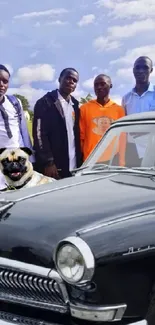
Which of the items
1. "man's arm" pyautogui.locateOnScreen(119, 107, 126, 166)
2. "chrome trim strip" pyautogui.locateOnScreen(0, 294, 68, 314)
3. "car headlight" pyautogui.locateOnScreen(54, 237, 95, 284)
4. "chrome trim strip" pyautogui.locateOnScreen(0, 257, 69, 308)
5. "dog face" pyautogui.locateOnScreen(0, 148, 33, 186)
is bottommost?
"chrome trim strip" pyautogui.locateOnScreen(0, 294, 68, 314)

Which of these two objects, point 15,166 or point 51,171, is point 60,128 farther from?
point 15,166

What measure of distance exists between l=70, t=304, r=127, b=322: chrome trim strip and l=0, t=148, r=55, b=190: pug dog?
310 cm

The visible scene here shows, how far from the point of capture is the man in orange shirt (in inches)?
281

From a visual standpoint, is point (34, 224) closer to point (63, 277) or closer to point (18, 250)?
point (18, 250)

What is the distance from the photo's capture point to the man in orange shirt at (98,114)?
23.4 feet

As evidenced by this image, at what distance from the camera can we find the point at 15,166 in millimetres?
6195

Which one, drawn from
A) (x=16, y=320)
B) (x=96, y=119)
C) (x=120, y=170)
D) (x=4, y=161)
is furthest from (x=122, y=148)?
(x=96, y=119)

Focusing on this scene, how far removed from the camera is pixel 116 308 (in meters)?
3.12

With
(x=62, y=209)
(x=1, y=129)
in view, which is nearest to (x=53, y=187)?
(x=62, y=209)

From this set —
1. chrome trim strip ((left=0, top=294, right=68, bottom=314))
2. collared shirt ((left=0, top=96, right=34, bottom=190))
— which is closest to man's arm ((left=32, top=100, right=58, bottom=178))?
collared shirt ((left=0, top=96, right=34, bottom=190))

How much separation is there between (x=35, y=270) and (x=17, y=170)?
120 inches

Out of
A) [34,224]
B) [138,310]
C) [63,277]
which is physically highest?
[34,224]

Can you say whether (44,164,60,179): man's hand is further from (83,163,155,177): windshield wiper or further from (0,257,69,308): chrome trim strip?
(0,257,69,308): chrome trim strip

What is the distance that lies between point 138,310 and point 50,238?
614mm
